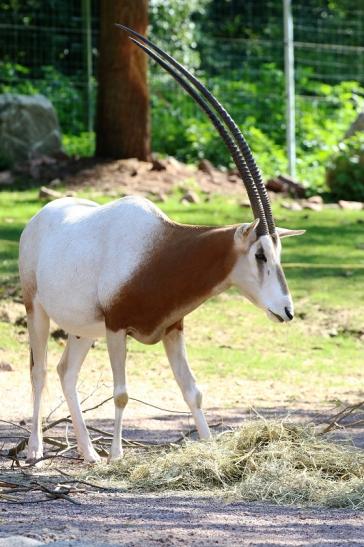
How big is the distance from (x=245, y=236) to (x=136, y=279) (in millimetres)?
558

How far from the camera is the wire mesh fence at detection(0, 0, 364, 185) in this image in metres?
17.4

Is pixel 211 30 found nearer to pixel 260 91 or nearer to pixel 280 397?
pixel 260 91

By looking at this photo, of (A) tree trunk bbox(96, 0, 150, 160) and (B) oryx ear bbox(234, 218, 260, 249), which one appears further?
(A) tree trunk bbox(96, 0, 150, 160)

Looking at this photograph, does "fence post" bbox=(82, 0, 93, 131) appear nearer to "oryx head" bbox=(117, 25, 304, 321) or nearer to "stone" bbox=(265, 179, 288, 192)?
"stone" bbox=(265, 179, 288, 192)

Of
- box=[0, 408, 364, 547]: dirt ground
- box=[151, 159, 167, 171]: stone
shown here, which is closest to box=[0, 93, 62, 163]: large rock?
box=[151, 159, 167, 171]: stone

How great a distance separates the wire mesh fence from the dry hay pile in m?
11.0

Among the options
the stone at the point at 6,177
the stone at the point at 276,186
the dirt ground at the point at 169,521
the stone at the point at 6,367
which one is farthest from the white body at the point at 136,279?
the stone at the point at 276,186

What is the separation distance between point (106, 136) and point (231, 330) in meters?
5.74

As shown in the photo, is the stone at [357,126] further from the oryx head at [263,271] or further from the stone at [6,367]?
the oryx head at [263,271]

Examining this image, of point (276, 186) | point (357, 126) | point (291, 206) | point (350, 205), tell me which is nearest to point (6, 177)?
point (276, 186)

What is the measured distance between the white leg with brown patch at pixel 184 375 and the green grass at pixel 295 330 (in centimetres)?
199

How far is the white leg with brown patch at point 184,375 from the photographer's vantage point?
600 cm

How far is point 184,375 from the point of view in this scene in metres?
6.05

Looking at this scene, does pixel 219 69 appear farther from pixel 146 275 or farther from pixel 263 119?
pixel 146 275
